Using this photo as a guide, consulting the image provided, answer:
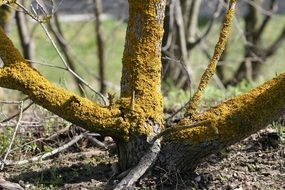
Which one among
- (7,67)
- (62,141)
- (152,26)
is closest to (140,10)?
(152,26)

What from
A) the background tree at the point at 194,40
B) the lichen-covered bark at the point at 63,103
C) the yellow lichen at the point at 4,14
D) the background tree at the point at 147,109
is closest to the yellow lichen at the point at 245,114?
the background tree at the point at 147,109

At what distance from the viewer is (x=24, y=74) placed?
9.79ft

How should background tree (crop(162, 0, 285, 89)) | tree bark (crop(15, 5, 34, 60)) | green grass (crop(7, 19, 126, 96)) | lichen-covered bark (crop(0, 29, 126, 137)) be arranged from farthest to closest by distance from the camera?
green grass (crop(7, 19, 126, 96)) < background tree (crop(162, 0, 285, 89)) < tree bark (crop(15, 5, 34, 60)) < lichen-covered bark (crop(0, 29, 126, 137))

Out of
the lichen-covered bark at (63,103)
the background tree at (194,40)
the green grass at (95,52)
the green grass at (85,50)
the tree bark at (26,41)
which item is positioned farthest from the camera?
the green grass at (85,50)

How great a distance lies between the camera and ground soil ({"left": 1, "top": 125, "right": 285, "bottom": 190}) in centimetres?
301

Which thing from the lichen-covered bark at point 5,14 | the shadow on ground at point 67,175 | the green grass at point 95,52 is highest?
the green grass at point 95,52

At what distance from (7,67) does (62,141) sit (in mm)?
971

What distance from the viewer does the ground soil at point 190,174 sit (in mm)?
3010

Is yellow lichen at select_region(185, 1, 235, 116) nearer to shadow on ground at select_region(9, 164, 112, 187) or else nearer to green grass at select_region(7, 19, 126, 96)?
shadow on ground at select_region(9, 164, 112, 187)

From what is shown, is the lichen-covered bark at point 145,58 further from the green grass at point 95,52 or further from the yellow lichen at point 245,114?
the green grass at point 95,52

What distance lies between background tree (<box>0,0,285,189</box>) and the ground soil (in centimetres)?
8

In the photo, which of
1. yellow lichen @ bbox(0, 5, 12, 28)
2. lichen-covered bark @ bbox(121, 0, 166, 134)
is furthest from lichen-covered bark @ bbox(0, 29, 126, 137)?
yellow lichen @ bbox(0, 5, 12, 28)

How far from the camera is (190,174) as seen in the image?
10.1 ft

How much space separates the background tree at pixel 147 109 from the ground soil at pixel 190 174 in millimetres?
83
